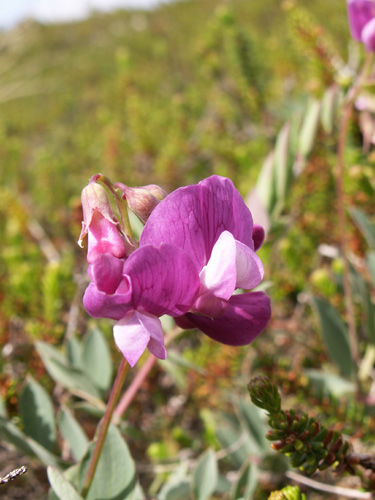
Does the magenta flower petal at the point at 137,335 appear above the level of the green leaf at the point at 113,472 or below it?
above

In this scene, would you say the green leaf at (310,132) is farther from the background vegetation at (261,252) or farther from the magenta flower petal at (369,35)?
the magenta flower petal at (369,35)

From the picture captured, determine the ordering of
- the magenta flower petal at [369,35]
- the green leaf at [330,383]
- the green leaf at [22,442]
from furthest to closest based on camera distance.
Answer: the green leaf at [330,383] < the magenta flower petal at [369,35] < the green leaf at [22,442]

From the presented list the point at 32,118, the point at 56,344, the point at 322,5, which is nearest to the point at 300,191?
the point at 56,344

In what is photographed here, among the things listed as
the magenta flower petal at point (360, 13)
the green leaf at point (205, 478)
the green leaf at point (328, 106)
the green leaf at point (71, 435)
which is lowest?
the green leaf at point (205, 478)

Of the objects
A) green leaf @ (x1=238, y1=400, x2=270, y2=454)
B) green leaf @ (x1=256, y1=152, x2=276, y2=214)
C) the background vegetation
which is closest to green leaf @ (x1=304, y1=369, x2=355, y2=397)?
the background vegetation

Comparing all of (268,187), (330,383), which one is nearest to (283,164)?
(268,187)

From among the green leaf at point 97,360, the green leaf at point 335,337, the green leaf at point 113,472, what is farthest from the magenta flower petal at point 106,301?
the green leaf at point 335,337

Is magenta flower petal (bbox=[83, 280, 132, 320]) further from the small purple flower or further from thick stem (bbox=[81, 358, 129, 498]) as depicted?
the small purple flower
